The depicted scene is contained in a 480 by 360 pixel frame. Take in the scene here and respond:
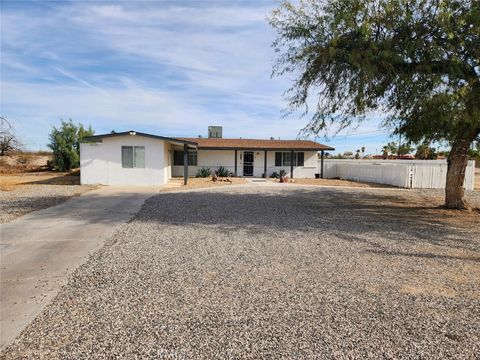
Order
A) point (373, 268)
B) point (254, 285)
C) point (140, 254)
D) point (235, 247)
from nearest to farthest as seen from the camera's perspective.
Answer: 1. point (254, 285)
2. point (373, 268)
3. point (140, 254)
4. point (235, 247)

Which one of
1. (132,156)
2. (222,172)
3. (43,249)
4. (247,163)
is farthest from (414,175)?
(43,249)

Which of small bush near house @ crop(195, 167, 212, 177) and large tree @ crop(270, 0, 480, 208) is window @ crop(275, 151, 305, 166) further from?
large tree @ crop(270, 0, 480, 208)

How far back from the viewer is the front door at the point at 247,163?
2680 cm

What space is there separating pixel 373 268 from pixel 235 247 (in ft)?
7.97

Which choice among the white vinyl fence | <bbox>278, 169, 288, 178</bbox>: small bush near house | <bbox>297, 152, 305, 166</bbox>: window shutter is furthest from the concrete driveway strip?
<bbox>297, 152, 305, 166</bbox>: window shutter

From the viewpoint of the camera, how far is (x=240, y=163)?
26641mm

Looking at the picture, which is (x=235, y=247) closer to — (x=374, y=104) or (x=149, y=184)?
(x=374, y=104)

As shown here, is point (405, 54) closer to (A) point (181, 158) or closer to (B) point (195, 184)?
(B) point (195, 184)

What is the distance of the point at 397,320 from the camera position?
345cm

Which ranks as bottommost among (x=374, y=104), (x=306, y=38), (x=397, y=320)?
(x=397, y=320)

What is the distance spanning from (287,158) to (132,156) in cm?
1288

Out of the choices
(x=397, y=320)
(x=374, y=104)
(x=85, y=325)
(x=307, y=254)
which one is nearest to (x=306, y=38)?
(x=374, y=104)

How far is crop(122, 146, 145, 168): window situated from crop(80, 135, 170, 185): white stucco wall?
0.17 metres

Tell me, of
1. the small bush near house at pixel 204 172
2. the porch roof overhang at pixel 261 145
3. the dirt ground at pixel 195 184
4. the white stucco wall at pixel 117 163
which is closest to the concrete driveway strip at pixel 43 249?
the dirt ground at pixel 195 184
